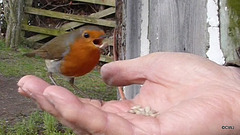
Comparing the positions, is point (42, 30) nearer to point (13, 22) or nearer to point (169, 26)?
point (13, 22)

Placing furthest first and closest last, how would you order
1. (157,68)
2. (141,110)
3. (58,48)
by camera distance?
(58,48)
(157,68)
(141,110)

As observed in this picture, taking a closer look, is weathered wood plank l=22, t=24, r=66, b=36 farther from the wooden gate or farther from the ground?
the ground

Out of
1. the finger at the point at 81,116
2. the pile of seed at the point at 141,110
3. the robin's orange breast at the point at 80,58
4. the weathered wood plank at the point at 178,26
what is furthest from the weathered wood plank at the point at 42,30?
the finger at the point at 81,116

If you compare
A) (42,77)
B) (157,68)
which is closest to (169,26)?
(157,68)

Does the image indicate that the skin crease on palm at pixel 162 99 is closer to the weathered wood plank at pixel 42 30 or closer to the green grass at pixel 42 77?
the green grass at pixel 42 77

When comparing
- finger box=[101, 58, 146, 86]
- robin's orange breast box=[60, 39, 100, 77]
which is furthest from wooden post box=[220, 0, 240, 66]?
robin's orange breast box=[60, 39, 100, 77]

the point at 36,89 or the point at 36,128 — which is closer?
the point at 36,89

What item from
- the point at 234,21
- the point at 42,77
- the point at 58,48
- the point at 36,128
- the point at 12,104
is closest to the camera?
the point at 234,21
